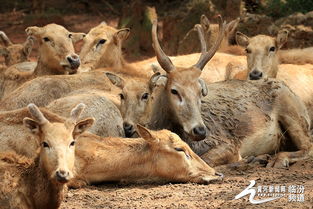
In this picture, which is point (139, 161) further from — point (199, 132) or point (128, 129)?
point (128, 129)

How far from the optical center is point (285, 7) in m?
16.6

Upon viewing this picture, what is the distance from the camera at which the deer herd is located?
759 cm

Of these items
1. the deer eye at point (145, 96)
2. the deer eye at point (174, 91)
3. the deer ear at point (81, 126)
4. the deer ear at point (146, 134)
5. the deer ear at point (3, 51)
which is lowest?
the deer ear at point (3, 51)

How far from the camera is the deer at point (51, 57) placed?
12166mm

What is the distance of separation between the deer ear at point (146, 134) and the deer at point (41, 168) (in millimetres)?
1304

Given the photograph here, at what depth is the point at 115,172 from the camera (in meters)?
8.89

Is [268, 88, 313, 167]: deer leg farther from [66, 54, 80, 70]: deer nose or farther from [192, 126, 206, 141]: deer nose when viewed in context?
[66, 54, 80, 70]: deer nose

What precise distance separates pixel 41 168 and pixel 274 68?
615 centimetres

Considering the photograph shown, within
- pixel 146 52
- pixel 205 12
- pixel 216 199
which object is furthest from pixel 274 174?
pixel 146 52

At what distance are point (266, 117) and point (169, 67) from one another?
5.43 ft

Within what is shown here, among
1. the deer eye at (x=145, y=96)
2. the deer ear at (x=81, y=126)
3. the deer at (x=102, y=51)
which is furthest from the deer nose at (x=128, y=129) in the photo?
the deer at (x=102, y=51)

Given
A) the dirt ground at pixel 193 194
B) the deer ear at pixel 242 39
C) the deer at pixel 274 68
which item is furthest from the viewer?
the deer ear at pixel 242 39

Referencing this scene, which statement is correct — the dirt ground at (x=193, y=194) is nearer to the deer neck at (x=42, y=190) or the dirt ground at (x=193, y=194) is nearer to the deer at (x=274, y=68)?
the deer neck at (x=42, y=190)

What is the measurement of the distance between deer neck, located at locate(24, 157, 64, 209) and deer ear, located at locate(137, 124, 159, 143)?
5.35 ft
